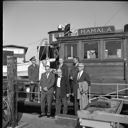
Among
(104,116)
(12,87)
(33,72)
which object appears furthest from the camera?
(33,72)

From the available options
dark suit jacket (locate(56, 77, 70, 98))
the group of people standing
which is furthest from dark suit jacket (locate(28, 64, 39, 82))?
dark suit jacket (locate(56, 77, 70, 98))

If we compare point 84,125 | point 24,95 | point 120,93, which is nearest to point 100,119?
point 84,125

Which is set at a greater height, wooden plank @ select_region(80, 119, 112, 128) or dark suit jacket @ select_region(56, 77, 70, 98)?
dark suit jacket @ select_region(56, 77, 70, 98)

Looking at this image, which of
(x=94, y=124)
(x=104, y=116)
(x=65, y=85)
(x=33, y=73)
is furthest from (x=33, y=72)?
(x=104, y=116)

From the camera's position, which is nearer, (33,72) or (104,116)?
(104,116)

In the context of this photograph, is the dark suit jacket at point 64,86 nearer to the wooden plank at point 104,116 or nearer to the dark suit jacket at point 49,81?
the dark suit jacket at point 49,81

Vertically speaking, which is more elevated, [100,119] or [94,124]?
[100,119]

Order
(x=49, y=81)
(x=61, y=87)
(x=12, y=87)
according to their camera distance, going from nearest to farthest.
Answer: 1. (x=12, y=87)
2. (x=61, y=87)
3. (x=49, y=81)

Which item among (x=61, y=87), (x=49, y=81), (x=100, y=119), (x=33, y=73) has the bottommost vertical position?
(x=100, y=119)

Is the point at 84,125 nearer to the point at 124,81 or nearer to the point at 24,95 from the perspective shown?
the point at 124,81

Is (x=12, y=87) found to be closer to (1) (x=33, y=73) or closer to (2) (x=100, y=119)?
(1) (x=33, y=73)

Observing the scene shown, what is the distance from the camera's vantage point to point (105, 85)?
7.59 m

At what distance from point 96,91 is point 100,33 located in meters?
2.04

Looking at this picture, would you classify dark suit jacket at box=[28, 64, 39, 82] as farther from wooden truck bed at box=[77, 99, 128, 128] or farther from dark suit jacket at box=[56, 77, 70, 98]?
wooden truck bed at box=[77, 99, 128, 128]
